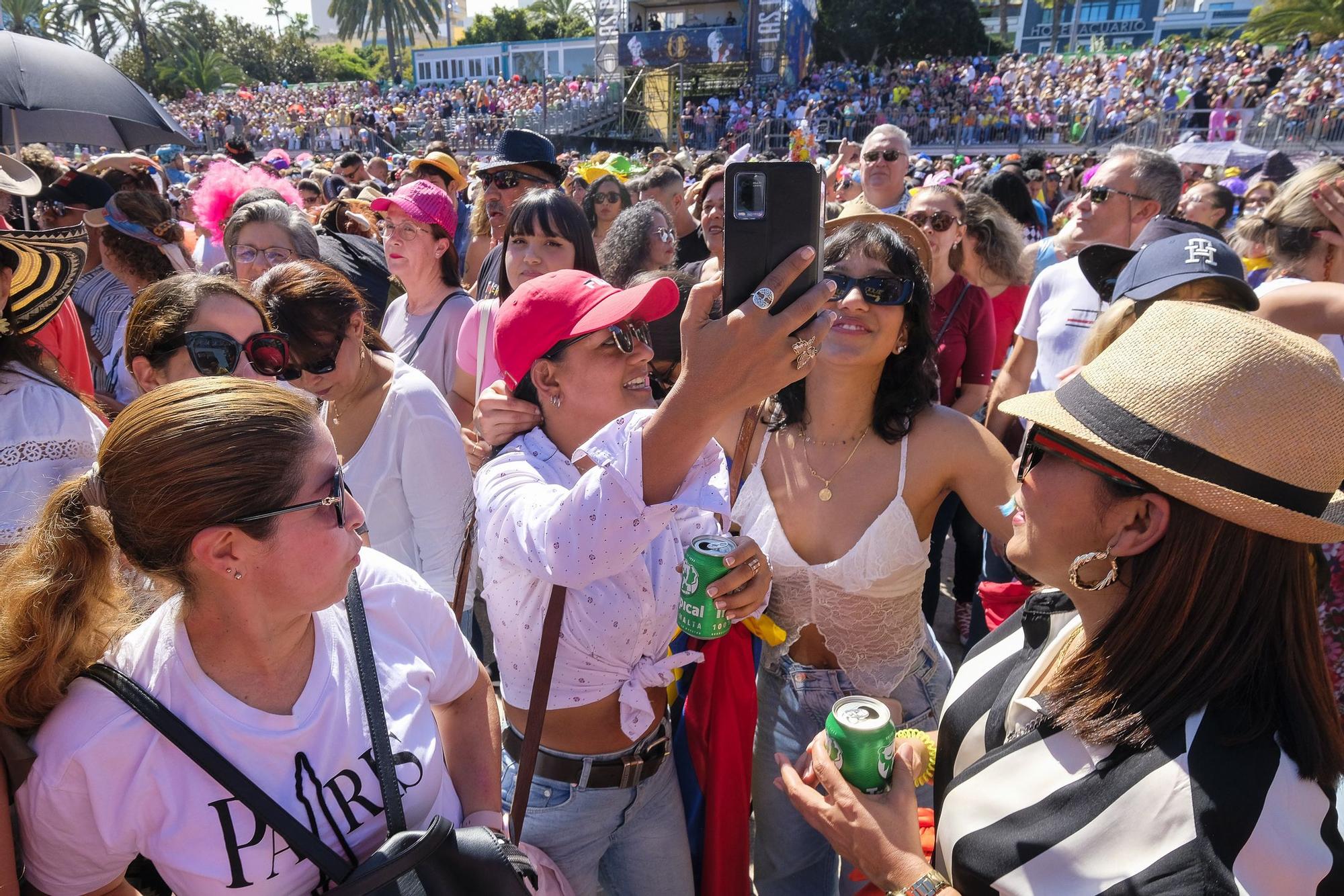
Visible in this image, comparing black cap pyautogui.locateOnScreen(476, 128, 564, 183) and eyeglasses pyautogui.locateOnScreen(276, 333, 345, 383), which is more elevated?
black cap pyautogui.locateOnScreen(476, 128, 564, 183)

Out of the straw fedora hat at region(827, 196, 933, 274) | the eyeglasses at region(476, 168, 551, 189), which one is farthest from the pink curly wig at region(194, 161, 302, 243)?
the straw fedora hat at region(827, 196, 933, 274)

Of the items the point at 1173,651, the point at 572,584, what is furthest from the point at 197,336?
the point at 1173,651

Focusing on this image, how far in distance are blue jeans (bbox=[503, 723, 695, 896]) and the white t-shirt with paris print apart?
0.43 m

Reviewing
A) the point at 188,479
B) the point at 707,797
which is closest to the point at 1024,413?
the point at 707,797

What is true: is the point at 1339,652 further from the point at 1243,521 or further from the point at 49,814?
the point at 49,814

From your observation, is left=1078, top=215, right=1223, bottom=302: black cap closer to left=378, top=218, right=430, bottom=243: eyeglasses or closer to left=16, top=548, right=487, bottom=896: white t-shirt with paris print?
left=378, top=218, right=430, bottom=243: eyeglasses

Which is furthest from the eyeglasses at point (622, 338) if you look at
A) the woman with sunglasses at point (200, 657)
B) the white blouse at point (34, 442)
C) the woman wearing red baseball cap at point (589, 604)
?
the white blouse at point (34, 442)

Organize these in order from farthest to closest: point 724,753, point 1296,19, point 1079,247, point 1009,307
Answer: point 1296,19
point 1009,307
point 1079,247
point 724,753

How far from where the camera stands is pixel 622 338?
75.3 inches

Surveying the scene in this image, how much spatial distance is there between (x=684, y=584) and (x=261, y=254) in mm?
3381

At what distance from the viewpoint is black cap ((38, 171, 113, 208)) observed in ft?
18.8

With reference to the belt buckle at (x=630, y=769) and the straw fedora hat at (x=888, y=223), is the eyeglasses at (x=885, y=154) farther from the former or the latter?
the belt buckle at (x=630, y=769)

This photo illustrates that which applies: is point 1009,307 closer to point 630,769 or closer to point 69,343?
point 630,769

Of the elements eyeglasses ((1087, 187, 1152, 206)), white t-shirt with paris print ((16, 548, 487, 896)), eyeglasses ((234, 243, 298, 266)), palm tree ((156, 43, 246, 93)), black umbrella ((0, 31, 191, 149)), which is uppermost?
palm tree ((156, 43, 246, 93))
